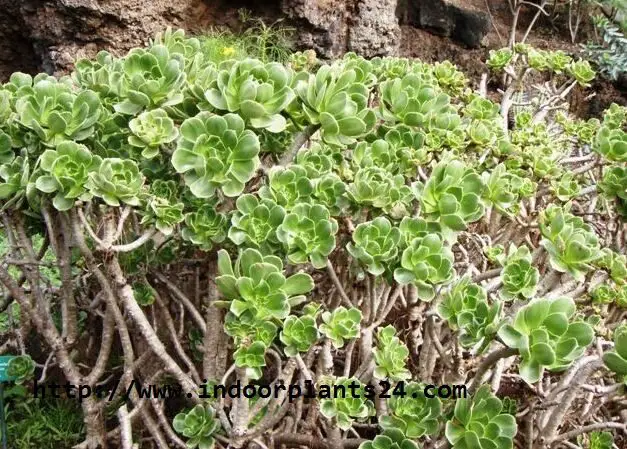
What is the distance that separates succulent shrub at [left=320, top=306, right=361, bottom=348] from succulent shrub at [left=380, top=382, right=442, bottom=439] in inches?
5.9

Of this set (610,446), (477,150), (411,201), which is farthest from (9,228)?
(610,446)

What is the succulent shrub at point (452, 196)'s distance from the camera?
1.26 meters

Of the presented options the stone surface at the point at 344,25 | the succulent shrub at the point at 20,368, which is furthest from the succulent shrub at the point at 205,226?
the stone surface at the point at 344,25

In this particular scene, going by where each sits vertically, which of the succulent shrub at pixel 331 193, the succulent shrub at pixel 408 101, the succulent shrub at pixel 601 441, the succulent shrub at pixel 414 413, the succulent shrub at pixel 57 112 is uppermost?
the succulent shrub at pixel 408 101

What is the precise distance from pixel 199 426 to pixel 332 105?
2.31 feet

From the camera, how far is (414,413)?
3.87 ft

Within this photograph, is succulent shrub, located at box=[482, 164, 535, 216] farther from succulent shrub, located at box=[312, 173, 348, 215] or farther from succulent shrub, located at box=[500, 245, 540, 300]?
succulent shrub, located at box=[312, 173, 348, 215]

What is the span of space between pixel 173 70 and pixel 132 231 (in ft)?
1.47

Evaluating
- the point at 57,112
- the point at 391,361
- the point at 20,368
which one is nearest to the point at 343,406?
the point at 391,361

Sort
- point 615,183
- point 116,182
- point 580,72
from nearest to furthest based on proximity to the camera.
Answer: point 116,182, point 615,183, point 580,72

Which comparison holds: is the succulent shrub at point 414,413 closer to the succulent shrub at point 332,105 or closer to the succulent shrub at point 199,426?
the succulent shrub at point 199,426

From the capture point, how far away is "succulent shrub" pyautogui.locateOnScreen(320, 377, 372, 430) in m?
1.14

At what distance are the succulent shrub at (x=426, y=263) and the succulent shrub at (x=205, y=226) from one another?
1.17 feet

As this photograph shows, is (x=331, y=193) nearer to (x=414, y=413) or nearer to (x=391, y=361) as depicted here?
(x=391, y=361)
